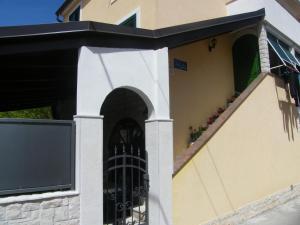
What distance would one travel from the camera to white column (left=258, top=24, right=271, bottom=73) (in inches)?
452

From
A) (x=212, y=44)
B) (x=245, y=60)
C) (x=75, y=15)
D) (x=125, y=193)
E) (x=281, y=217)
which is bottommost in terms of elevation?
(x=281, y=217)

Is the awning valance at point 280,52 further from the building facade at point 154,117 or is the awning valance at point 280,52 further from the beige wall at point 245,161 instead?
the beige wall at point 245,161

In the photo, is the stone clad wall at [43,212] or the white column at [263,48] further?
the white column at [263,48]

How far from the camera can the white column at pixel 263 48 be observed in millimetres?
11469

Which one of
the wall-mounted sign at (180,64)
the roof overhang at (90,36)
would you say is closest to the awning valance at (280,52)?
the wall-mounted sign at (180,64)

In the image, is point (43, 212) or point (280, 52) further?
point (280, 52)

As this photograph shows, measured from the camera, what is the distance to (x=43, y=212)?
542cm

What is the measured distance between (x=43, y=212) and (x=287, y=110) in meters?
10.2

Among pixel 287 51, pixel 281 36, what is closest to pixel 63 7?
pixel 281 36

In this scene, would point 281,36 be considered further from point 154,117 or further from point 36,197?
point 36,197

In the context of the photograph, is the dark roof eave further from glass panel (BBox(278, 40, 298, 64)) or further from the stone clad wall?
the stone clad wall

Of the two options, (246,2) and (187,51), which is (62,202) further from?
(246,2)

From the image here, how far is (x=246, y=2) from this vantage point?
1227cm

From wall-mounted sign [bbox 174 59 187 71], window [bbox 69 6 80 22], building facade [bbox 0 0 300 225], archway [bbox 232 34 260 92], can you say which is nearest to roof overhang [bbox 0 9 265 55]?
building facade [bbox 0 0 300 225]
